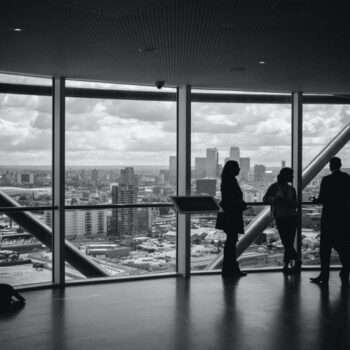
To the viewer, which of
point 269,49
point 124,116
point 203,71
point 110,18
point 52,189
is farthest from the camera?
point 124,116

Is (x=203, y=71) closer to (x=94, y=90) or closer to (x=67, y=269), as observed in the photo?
(x=94, y=90)

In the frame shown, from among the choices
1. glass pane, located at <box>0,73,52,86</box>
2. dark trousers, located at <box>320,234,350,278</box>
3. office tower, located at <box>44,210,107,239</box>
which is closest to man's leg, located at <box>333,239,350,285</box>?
dark trousers, located at <box>320,234,350,278</box>

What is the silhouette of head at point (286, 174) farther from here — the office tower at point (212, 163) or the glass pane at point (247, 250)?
the office tower at point (212, 163)

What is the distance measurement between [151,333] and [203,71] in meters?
3.77

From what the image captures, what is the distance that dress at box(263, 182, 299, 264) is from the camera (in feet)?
28.0

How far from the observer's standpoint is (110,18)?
193 inches

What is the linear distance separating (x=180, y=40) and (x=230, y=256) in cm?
419

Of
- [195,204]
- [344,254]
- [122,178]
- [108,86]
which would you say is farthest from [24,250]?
[344,254]

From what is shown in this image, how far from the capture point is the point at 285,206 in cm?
854

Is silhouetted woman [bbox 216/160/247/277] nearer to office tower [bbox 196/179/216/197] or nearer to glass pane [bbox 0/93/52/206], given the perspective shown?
office tower [bbox 196/179/216/197]

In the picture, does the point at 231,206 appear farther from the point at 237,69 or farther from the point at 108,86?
the point at 108,86

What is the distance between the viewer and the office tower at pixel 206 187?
902cm

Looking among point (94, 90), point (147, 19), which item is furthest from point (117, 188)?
point (147, 19)

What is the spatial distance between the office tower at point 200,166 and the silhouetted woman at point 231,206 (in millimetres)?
647
